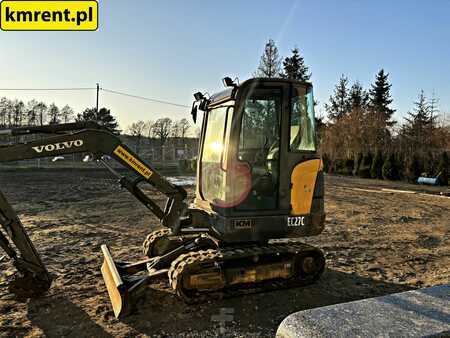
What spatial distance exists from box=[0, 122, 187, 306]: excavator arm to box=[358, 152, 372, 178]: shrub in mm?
27353

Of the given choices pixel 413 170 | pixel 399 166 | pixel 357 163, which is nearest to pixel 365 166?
pixel 357 163

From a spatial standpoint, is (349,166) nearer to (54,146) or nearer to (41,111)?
(54,146)

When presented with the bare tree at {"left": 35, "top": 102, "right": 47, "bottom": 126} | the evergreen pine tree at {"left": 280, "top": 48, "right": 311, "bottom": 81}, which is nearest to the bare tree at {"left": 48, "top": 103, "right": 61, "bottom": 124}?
the bare tree at {"left": 35, "top": 102, "right": 47, "bottom": 126}

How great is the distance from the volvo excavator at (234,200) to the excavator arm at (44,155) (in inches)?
0.5

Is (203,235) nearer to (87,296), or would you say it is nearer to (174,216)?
(174,216)

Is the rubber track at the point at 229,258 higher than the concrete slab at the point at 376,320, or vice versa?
the concrete slab at the point at 376,320

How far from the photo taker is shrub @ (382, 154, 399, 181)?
27375 millimetres

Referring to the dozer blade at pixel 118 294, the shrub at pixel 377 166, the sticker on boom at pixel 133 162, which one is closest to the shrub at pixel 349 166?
the shrub at pixel 377 166

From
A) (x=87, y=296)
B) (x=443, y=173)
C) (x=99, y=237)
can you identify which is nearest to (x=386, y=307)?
(x=87, y=296)

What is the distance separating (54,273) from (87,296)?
1136 millimetres

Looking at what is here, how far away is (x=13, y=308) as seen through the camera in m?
4.39

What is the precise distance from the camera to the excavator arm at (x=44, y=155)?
4324 millimetres

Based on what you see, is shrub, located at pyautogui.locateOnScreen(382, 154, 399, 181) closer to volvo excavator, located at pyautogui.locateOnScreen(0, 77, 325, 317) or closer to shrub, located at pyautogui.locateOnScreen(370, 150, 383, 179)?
shrub, located at pyautogui.locateOnScreen(370, 150, 383, 179)

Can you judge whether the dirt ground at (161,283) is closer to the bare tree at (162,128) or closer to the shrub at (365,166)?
the shrub at (365,166)
